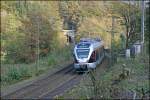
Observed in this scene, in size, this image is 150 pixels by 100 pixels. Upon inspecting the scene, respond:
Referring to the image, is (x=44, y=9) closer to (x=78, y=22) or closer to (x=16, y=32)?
(x=16, y=32)

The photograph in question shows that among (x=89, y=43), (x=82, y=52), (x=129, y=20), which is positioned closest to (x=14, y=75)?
(x=82, y=52)

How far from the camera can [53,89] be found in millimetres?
14523

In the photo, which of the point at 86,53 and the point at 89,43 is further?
the point at 89,43

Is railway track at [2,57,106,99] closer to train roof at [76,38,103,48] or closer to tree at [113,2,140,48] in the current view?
train roof at [76,38,103,48]

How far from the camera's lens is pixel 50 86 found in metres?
15.5

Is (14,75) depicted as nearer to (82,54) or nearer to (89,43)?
(82,54)

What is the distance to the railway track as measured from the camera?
43.4 feet

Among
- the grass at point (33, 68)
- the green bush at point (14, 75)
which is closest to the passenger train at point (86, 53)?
the grass at point (33, 68)

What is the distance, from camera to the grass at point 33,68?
58.2ft

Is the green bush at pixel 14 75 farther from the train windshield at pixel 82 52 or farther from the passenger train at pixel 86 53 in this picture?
the train windshield at pixel 82 52

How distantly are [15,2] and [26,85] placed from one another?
17.3 meters

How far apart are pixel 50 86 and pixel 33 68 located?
4.41 metres

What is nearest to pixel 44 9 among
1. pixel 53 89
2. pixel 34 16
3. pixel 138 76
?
pixel 34 16

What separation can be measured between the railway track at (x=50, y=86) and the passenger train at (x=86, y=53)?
1.45ft
